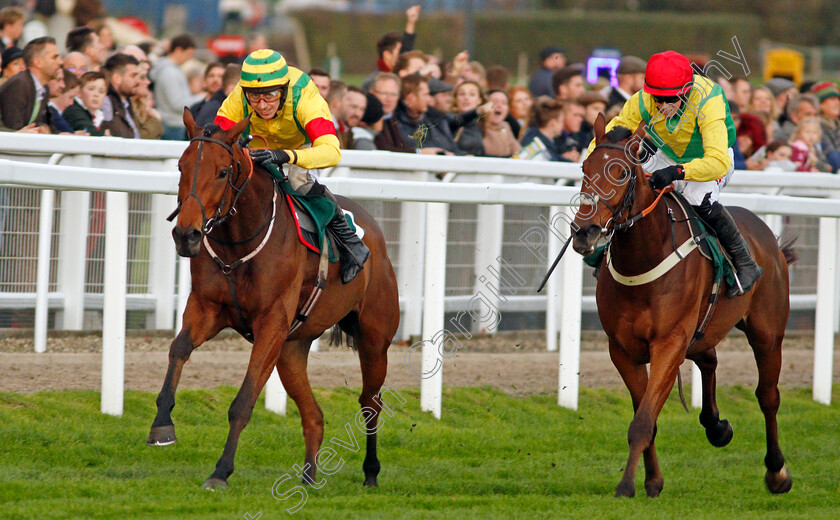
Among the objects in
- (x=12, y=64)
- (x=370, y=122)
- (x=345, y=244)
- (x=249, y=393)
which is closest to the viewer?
(x=249, y=393)

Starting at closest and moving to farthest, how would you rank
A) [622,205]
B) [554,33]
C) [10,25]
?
[622,205]
[10,25]
[554,33]

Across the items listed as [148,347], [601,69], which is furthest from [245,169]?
[601,69]

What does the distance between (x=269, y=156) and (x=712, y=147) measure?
6.57ft

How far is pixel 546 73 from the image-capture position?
1177 centimetres

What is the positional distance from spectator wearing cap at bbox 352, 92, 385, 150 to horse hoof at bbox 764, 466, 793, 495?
12.3 ft

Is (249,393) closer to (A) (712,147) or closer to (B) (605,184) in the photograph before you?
(B) (605,184)

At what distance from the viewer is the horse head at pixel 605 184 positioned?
16.2ft

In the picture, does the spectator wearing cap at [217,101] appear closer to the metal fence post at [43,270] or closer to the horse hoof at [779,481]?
the metal fence post at [43,270]

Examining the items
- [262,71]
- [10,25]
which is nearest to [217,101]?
[10,25]

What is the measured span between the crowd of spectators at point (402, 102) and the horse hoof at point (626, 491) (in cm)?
376

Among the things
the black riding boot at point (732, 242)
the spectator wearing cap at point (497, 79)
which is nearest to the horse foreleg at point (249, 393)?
the black riding boot at point (732, 242)

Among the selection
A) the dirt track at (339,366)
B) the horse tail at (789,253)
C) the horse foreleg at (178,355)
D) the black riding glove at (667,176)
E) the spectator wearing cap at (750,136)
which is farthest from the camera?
the spectator wearing cap at (750,136)

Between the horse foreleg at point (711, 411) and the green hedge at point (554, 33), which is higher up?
the green hedge at point (554, 33)

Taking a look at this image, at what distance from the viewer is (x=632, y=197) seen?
17.3ft
